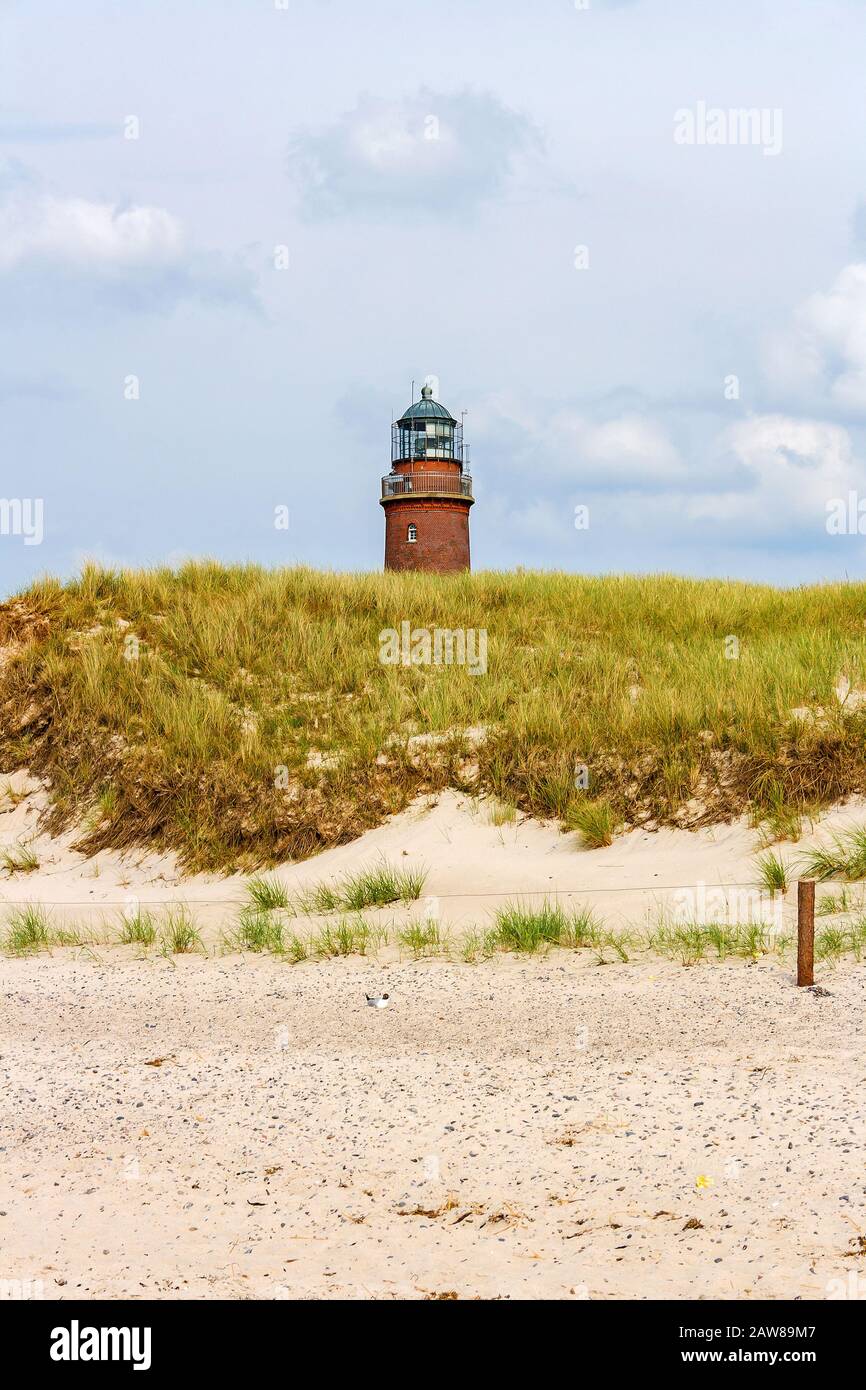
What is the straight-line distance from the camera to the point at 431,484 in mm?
32625

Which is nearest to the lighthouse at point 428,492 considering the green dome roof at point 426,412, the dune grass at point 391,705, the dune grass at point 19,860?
the green dome roof at point 426,412

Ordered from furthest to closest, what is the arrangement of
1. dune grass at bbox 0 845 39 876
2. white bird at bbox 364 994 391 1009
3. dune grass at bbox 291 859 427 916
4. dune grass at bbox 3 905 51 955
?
dune grass at bbox 0 845 39 876
dune grass at bbox 291 859 427 916
dune grass at bbox 3 905 51 955
white bird at bbox 364 994 391 1009

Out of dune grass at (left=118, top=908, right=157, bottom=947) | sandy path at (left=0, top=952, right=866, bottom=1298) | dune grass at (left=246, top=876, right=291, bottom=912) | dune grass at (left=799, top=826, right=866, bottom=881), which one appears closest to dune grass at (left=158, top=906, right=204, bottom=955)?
dune grass at (left=118, top=908, right=157, bottom=947)

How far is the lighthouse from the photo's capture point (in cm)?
3278

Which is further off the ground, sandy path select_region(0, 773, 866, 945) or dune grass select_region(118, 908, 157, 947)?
sandy path select_region(0, 773, 866, 945)

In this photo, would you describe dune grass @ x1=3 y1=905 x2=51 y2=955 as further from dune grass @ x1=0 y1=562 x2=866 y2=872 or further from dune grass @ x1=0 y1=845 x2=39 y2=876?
dune grass @ x1=0 y1=845 x2=39 y2=876

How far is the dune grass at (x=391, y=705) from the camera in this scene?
10.5m

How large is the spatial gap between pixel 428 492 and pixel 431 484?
288 millimetres

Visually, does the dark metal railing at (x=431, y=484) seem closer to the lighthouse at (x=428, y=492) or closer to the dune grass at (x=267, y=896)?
the lighthouse at (x=428, y=492)

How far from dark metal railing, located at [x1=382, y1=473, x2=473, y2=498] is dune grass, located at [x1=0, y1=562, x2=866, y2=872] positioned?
17.2 meters

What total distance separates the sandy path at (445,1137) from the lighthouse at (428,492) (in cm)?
2686

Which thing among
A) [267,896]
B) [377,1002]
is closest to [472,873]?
[267,896]
